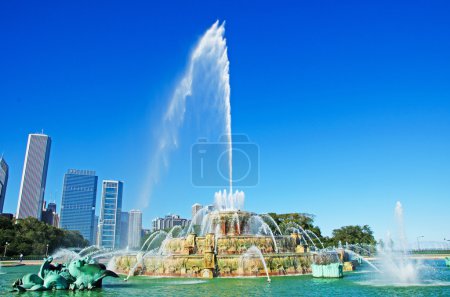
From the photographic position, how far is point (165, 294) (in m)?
17.9

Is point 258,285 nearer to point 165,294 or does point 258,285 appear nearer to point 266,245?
point 165,294

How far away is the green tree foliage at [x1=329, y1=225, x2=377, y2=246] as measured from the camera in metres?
87.9

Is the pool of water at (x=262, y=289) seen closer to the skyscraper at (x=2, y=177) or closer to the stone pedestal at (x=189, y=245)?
the stone pedestal at (x=189, y=245)

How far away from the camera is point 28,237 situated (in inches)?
3009

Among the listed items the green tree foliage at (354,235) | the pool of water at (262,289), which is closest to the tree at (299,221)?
the green tree foliage at (354,235)

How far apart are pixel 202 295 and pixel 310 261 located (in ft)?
45.7

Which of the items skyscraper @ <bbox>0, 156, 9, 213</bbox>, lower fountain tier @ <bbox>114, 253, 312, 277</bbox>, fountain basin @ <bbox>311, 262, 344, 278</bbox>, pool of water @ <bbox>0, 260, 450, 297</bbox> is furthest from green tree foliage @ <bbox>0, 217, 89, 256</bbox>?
skyscraper @ <bbox>0, 156, 9, 213</bbox>

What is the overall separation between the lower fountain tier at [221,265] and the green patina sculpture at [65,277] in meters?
6.95

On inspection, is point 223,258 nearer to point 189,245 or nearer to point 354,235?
point 189,245

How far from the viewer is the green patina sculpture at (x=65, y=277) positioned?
19.1 m

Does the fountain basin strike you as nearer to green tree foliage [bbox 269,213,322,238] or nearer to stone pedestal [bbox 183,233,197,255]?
stone pedestal [bbox 183,233,197,255]

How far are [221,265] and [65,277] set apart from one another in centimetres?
1068

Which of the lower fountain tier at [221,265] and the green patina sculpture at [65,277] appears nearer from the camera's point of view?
the green patina sculpture at [65,277]

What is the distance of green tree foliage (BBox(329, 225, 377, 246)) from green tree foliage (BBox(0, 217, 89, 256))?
6592 centimetres
